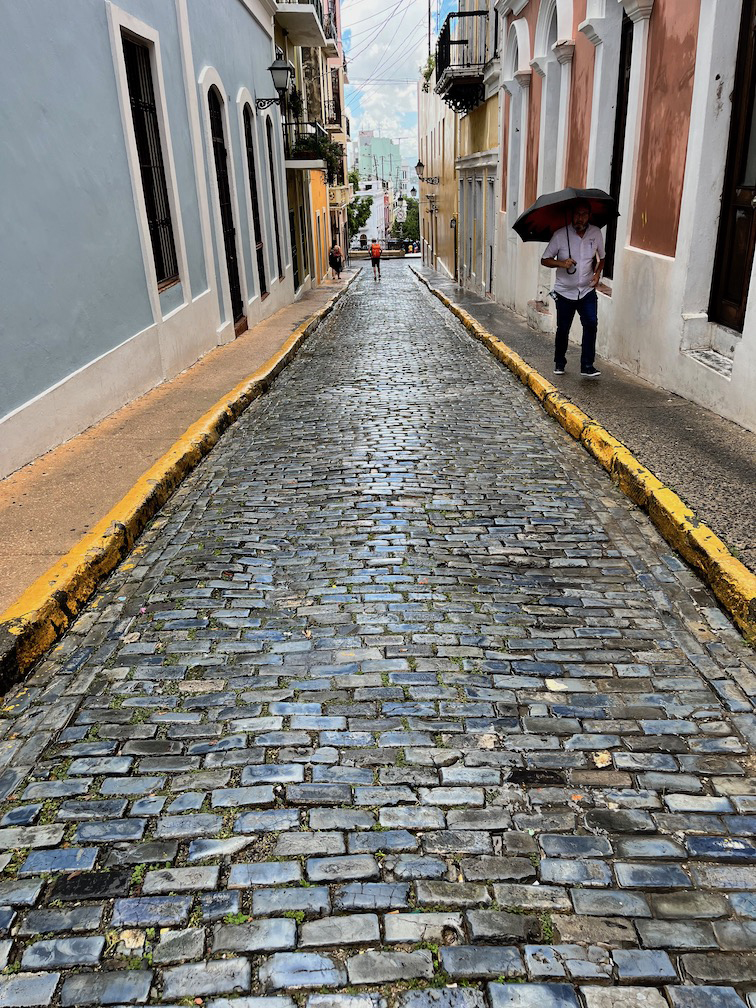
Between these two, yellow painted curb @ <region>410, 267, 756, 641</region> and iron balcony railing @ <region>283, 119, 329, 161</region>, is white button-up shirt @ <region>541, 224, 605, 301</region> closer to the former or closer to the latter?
yellow painted curb @ <region>410, 267, 756, 641</region>

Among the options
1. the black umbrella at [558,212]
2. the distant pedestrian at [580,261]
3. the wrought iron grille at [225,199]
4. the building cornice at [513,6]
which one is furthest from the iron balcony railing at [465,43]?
the distant pedestrian at [580,261]

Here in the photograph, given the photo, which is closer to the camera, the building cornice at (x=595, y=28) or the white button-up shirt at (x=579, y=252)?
the white button-up shirt at (x=579, y=252)

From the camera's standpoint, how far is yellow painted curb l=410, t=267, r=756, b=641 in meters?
3.88

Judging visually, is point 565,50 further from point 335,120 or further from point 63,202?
point 335,120

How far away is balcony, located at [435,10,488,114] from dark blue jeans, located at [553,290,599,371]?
12572 mm

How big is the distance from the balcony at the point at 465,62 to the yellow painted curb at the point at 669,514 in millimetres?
13860

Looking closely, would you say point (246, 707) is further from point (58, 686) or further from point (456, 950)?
point (456, 950)

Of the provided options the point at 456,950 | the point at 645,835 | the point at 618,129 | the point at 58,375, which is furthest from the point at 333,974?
the point at 618,129

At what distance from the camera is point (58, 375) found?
6.37m

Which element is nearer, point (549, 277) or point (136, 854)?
point (136, 854)

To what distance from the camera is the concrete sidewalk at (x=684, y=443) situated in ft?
15.7

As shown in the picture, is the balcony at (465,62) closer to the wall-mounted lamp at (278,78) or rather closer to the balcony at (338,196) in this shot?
the wall-mounted lamp at (278,78)

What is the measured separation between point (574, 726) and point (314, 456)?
403 centimetres

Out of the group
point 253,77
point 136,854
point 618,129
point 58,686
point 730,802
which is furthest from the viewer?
point 253,77
